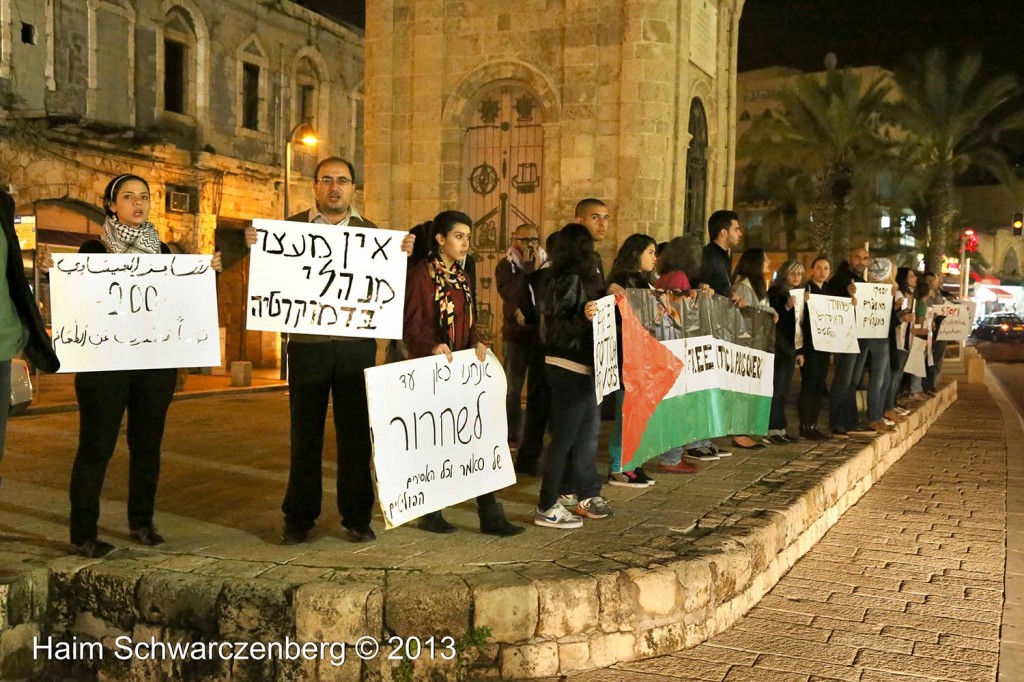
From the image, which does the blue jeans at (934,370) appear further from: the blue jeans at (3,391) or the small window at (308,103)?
the small window at (308,103)

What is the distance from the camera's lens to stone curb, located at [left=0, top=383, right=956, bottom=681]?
4449mm

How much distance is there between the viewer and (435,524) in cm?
566

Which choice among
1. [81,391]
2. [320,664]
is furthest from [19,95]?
[320,664]

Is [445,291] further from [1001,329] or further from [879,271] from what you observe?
[1001,329]

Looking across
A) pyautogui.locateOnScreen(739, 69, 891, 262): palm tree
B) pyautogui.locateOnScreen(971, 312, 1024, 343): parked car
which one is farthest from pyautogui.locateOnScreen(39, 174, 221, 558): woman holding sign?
pyautogui.locateOnScreen(971, 312, 1024, 343): parked car

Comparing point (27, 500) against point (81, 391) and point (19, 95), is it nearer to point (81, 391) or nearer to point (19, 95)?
point (81, 391)

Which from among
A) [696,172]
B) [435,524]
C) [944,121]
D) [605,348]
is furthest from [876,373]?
[944,121]

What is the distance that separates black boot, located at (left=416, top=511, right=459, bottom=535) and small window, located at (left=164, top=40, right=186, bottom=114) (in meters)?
19.1

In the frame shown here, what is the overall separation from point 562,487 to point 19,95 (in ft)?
53.5

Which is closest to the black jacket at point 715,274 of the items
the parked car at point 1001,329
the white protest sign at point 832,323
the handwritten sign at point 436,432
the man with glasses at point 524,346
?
the man with glasses at point 524,346

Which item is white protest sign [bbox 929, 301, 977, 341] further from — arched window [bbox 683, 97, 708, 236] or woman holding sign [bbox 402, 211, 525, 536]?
woman holding sign [bbox 402, 211, 525, 536]

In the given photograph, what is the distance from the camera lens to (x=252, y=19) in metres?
23.8

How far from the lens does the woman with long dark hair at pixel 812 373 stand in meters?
9.83

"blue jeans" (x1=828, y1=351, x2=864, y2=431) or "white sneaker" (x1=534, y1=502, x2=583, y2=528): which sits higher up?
"blue jeans" (x1=828, y1=351, x2=864, y2=431)
